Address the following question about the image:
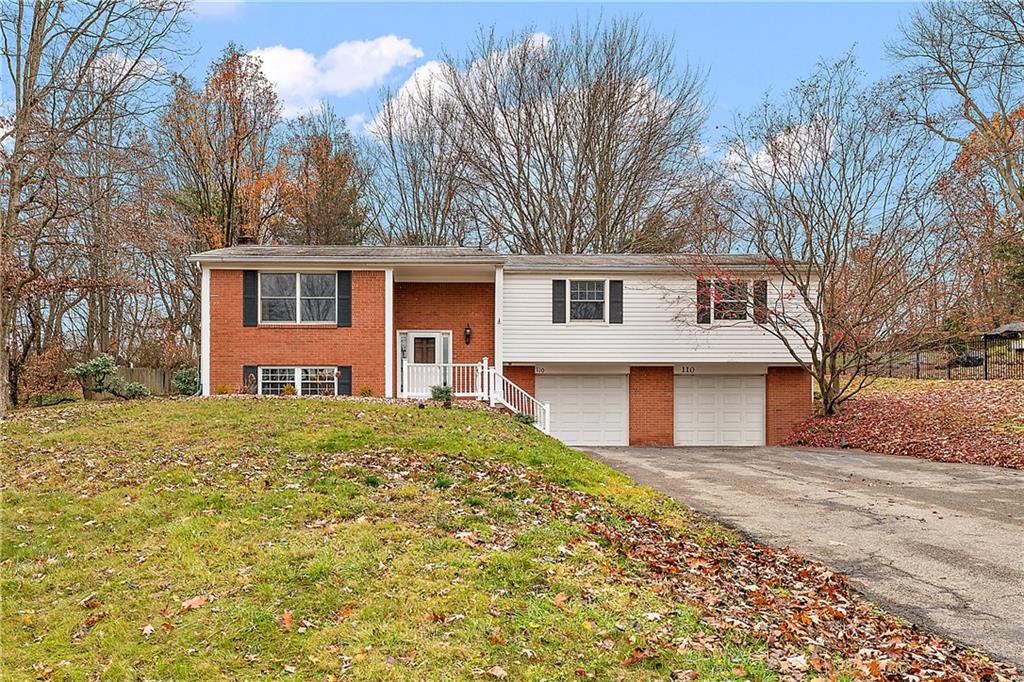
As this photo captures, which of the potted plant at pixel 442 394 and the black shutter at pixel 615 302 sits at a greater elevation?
the black shutter at pixel 615 302

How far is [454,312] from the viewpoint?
21.0 meters

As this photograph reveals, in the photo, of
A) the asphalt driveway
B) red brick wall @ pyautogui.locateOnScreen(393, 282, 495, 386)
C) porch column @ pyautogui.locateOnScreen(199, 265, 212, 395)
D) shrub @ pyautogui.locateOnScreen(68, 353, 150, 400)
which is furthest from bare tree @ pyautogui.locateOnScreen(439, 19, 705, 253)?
shrub @ pyautogui.locateOnScreen(68, 353, 150, 400)

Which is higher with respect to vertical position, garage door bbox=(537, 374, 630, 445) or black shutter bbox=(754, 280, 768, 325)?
black shutter bbox=(754, 280, 768, 325)

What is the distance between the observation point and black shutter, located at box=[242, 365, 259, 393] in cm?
1842

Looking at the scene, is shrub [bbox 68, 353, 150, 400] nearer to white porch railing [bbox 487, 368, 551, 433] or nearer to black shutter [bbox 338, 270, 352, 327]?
black shutter [bbox 338, 270, 352, 327]

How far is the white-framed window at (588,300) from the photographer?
808 inches

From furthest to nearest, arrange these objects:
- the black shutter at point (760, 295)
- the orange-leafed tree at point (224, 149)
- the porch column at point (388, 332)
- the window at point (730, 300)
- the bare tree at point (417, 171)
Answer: the bare tree at point (417, 171)
the orange-leafed tree at point (224, 149)
the window at point (730, 300)
the black shutter at point (760, 295)
the porch column at point (388, 332)

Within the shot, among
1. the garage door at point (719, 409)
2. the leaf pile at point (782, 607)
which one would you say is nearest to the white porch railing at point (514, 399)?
the garage door at point (719, 409)

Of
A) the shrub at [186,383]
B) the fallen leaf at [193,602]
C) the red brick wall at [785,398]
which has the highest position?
the shrub at [186,383]

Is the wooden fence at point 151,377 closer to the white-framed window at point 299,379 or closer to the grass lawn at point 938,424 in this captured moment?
the white-framed window at point 299,379

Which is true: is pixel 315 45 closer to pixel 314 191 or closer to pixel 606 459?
pixel 314 191

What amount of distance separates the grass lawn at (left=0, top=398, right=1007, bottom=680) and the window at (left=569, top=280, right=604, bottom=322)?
34.3 feet

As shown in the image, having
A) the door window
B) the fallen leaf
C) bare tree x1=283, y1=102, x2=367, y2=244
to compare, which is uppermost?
bare tree x1=283, y1=102, x2=367, y2=244

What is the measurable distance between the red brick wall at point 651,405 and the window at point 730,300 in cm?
226
